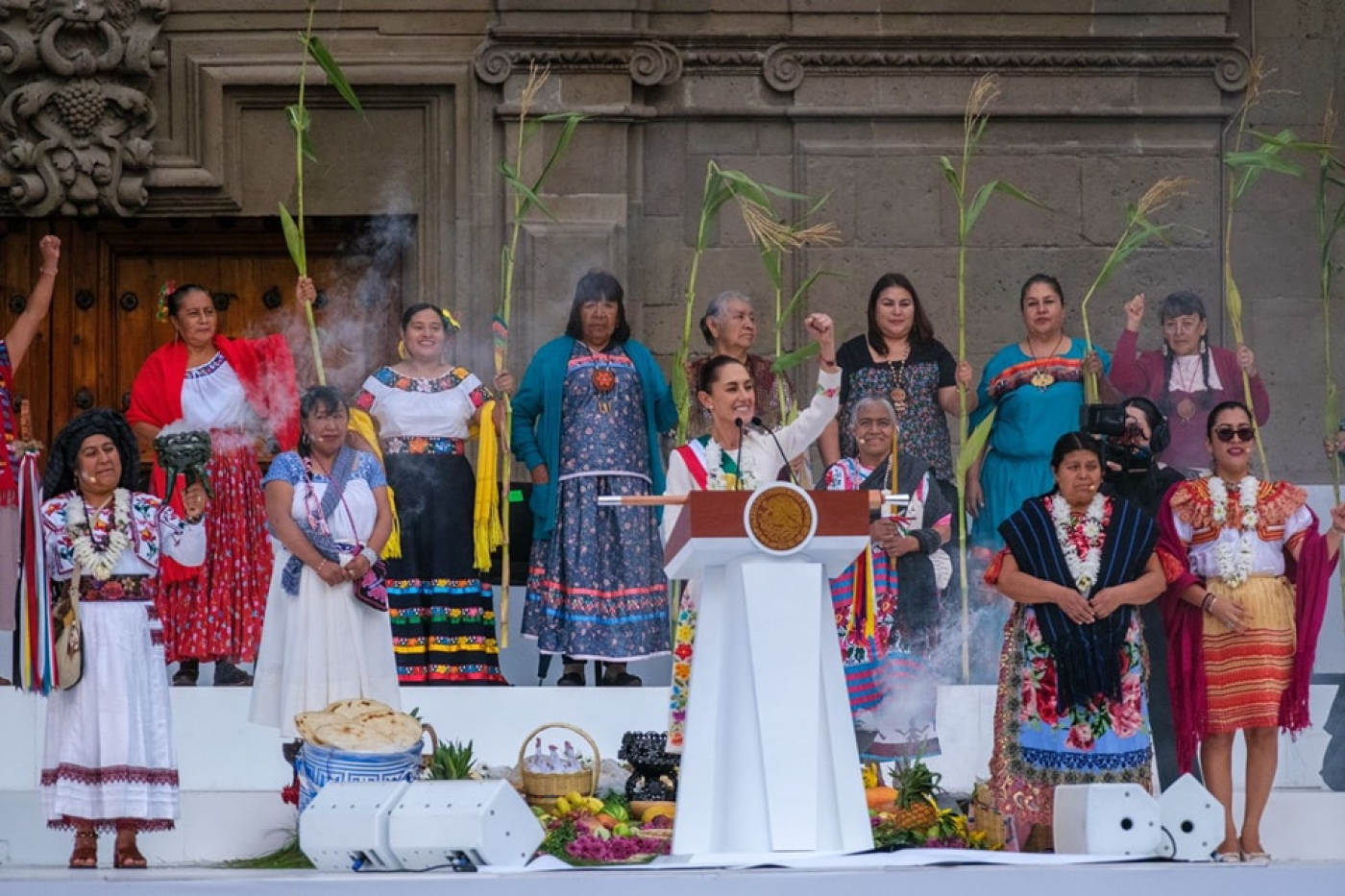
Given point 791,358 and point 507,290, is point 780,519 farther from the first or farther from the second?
point 507,290

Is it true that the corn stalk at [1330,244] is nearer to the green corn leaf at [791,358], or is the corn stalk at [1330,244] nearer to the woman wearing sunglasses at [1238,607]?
the woman wearing sunglasses at [1238,607]

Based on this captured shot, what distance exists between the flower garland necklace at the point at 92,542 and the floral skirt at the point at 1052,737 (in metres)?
2.56

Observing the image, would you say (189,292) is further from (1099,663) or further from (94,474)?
(1099,663)

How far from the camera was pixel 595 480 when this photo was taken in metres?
9.55

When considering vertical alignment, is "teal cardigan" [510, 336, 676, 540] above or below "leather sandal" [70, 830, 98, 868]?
above

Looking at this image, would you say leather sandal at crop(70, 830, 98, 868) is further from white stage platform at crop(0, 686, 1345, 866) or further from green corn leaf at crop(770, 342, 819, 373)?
green corn leaf at crop(770, 342, 819, 373)

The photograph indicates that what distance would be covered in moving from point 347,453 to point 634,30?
11.8 feet

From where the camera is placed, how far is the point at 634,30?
459 inches

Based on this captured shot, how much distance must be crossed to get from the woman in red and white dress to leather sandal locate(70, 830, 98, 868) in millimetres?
1510

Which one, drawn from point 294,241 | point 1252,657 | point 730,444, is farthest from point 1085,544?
point 294,241

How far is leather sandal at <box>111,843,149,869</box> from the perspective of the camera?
773 centimetres

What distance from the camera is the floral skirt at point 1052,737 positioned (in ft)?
24.9

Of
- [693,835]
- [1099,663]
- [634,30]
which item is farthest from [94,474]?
[634,30]

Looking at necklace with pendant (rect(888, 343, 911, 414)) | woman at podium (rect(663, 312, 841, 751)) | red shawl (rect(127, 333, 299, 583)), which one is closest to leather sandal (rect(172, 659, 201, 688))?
red shawl (rect(127, 333, 299, 583))
